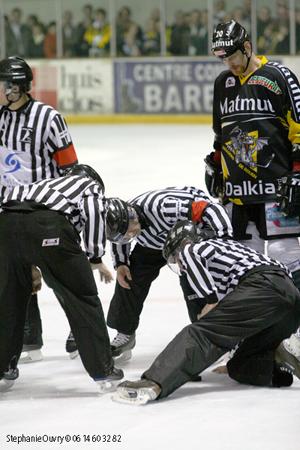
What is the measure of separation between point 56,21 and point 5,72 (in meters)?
11.4

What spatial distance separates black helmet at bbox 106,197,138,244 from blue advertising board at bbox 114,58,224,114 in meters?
10.2

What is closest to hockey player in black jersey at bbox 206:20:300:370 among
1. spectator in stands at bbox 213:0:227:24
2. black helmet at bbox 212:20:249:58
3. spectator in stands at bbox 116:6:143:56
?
black helmet at bbox 212:20:249:58

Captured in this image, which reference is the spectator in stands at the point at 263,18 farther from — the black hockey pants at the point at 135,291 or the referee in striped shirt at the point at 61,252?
the referee in striped shirt at the point at 61,252

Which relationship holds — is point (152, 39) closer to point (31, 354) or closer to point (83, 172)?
point (31, 354)

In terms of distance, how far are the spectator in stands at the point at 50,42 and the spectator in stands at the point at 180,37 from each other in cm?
170

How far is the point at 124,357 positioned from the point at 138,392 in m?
0.85

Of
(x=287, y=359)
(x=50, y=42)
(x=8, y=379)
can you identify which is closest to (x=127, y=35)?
(x=50, y=42)

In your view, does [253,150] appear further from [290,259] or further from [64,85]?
[64,85]

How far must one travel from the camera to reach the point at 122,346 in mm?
5262

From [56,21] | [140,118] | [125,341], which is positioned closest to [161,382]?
[125,341]

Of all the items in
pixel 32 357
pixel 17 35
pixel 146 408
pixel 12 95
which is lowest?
pixel 32 357

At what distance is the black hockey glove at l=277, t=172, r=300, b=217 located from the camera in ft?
16.4

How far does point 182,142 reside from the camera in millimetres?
13133

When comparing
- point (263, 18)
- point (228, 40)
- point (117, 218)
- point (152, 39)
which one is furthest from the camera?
point (152, 39)
